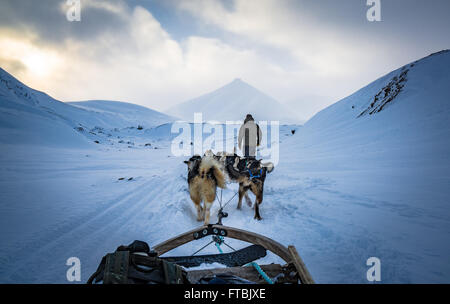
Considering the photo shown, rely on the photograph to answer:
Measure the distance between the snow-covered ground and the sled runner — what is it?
0.65m

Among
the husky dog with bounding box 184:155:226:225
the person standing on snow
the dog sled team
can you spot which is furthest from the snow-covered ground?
the person standing on snow

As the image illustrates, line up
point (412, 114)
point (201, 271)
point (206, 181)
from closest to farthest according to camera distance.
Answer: point (201, 271) < point (206, 181) < point (412, 114)

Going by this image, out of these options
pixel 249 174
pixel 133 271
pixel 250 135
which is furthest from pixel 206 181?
pixel 250 135

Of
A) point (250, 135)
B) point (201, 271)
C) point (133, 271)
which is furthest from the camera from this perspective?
point (250, 135)

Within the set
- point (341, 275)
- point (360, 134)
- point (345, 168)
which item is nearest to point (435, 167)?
point (345, 168)

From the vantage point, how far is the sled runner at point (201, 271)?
1310 millimetres

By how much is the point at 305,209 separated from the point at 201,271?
3.22m

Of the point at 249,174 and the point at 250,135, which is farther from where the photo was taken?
the point at 250,135

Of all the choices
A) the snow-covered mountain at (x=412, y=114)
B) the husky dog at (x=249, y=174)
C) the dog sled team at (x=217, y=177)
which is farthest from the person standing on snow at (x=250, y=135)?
the snow-covered mountain at (x=412, y=114)

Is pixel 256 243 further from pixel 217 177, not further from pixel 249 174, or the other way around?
pixel 249 174

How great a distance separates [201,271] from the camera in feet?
6.25

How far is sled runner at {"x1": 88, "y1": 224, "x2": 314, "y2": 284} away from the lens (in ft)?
4.30
